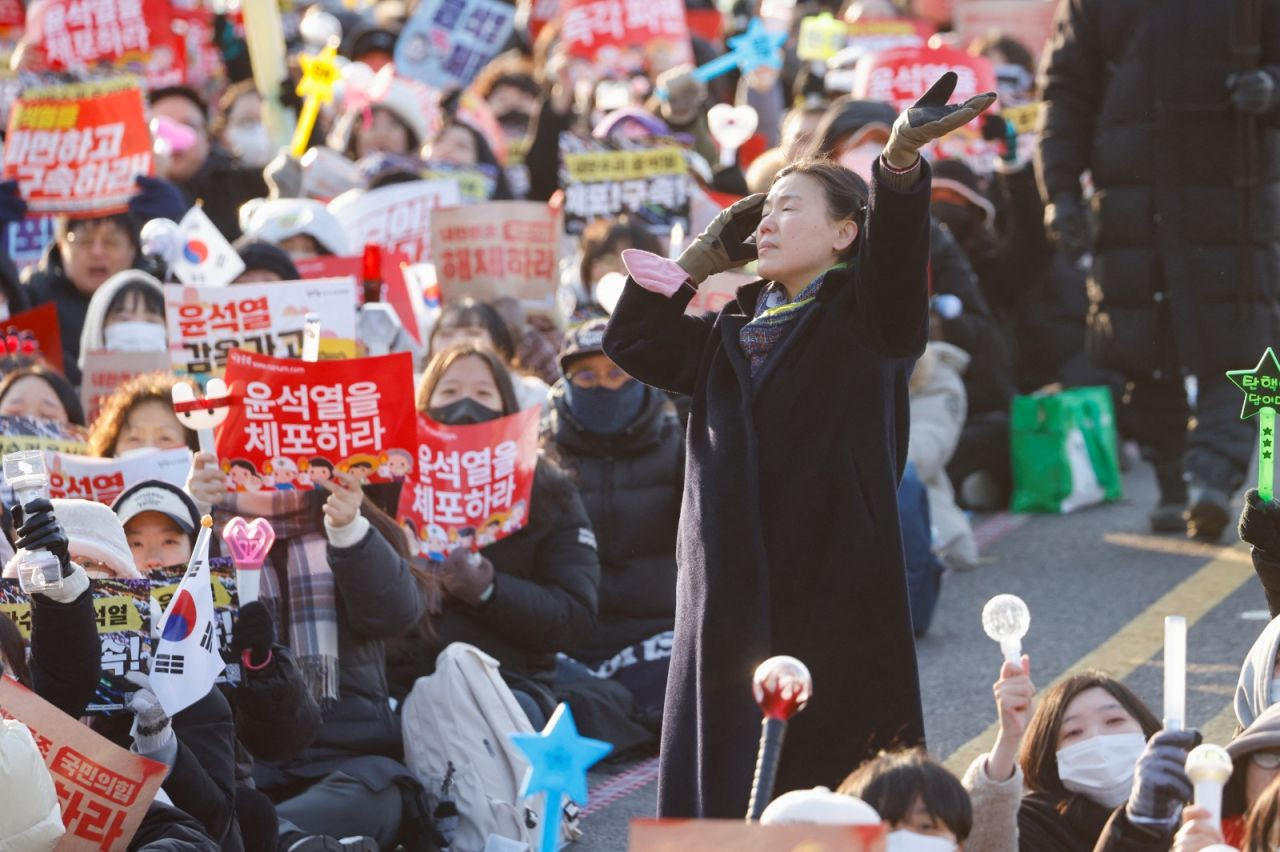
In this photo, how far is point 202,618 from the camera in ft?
16.4

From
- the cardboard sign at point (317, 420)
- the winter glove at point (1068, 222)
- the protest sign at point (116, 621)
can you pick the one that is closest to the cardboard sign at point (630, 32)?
the winter glove at point (1068, 222)

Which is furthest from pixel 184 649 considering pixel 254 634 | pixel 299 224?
pixel 299 224

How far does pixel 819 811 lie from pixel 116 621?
217cm

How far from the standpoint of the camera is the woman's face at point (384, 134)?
37.8ft

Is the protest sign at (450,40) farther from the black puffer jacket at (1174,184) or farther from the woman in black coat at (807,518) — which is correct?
the woman in black coat at (807,518)

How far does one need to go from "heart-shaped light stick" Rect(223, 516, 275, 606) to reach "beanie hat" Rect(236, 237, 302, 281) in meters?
2.70

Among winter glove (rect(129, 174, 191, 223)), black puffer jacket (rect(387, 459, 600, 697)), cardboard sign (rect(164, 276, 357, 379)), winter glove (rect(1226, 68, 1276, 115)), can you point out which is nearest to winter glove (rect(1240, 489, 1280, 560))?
black puffer jacket (rect(387, 459, 600, 697))

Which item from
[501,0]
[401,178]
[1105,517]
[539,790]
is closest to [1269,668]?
[539,790]

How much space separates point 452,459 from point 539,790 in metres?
2.78

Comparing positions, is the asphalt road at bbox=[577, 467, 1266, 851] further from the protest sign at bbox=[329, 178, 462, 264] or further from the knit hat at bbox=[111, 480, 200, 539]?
the protest sign at bbox=[329, 178, 462, 264]

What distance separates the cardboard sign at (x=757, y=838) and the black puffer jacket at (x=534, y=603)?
3.12 m

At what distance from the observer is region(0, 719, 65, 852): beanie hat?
425 cm

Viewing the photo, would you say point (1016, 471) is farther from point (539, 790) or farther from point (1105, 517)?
point (539, 790)

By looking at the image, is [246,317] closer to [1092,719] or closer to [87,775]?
[87,775]
